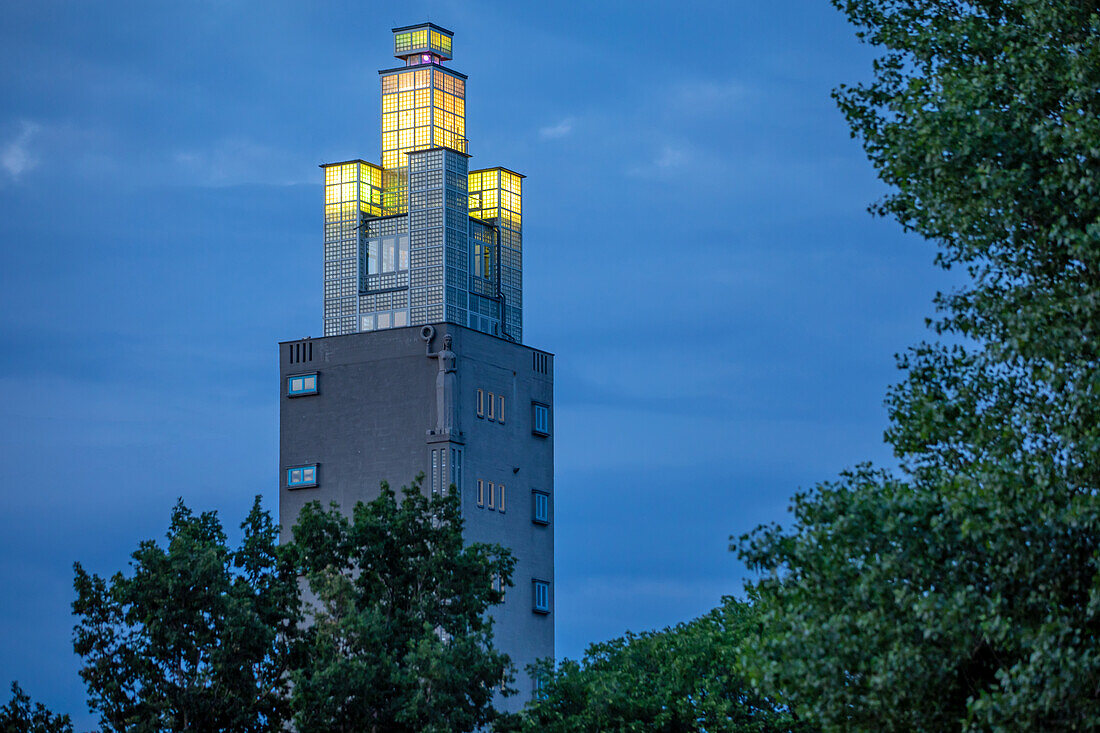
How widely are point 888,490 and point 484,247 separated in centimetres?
6371

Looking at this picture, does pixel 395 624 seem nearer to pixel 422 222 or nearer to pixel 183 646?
pixel 183 646

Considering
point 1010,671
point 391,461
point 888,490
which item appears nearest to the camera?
point 1010,671

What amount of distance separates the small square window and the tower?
7cm

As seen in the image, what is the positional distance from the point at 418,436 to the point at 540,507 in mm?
7855

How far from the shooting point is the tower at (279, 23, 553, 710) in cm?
7850

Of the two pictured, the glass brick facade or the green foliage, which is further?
the glass brick facade

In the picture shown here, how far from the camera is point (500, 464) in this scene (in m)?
80.1

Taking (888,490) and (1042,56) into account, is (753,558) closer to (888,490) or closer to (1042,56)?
(888,490)

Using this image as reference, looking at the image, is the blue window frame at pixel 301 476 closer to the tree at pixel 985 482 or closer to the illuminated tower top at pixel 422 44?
the illuminated tower top at pixel 422 44

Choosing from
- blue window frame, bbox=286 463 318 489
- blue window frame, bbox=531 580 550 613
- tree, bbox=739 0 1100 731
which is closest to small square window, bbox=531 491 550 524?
blue window frame, bbox=531 580 550 613

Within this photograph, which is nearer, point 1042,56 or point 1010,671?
point 1010,671

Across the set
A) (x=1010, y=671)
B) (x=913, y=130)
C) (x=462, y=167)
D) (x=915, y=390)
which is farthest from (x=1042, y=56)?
(x=462, y=167)

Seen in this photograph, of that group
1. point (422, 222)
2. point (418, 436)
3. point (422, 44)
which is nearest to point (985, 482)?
point (418, 436)

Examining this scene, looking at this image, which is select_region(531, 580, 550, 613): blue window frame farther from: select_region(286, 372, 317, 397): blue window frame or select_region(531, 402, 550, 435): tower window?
select_region(286, 372, 317, 397): blue window frame
